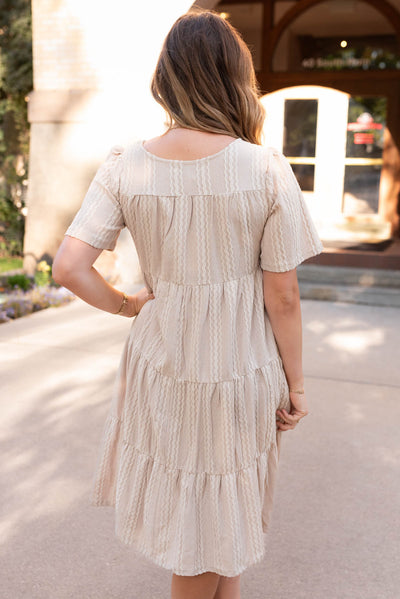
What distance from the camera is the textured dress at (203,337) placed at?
154 cm

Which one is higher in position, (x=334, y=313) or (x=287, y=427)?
(x=287, y=427)

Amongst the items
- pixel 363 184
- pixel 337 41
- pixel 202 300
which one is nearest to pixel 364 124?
pixel 363 184

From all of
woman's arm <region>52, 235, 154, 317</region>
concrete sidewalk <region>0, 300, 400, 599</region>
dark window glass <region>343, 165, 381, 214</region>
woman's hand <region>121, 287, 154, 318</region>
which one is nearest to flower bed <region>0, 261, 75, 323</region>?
concrete sidewalk <region>0, 300, 400, 599</region>

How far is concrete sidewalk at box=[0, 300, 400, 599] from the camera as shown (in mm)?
2438

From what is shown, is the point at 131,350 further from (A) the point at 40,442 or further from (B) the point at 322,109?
(B) the point at 322,109

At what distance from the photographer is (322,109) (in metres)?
10.3

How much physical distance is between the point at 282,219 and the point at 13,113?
14.6 m

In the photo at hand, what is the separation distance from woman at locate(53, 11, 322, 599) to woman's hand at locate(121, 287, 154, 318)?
28mm

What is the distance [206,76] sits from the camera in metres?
1.52

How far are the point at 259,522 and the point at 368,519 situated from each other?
1.41 m

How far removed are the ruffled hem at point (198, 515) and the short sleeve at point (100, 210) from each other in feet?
2.08

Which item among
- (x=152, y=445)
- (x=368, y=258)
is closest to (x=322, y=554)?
(x=152, y=445)

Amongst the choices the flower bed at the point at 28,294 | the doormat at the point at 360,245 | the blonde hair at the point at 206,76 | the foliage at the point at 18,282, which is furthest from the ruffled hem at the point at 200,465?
the doormat at the point at 360,245

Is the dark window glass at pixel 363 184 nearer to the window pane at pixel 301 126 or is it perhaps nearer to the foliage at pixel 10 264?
the window pane at pixel 301 126
